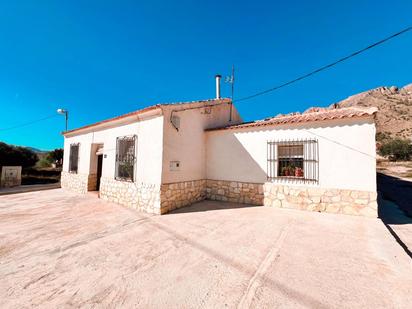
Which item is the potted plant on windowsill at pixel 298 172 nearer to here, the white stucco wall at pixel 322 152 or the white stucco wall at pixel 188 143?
the white stucco wall at pixel 322 152

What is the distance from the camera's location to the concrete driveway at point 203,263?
91.0 inches

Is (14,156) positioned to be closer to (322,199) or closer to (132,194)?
(132,194)

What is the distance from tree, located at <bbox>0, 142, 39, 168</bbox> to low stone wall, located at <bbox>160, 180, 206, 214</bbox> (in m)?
21.0

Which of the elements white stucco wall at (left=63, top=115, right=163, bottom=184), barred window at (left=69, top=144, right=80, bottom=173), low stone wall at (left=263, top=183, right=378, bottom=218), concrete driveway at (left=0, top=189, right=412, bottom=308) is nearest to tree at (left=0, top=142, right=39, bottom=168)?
barred window at (left=69, top=144, right=80, bottom=173)

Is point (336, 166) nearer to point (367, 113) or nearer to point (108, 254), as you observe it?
point (367, 113)

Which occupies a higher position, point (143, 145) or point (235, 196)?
point (143, 145)

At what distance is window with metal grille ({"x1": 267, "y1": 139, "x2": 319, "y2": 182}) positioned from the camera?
6475mm

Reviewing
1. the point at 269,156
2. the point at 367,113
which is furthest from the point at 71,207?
the point at 367,113

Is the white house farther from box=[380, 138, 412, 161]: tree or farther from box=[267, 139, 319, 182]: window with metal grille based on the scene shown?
box=[380, 138, 412, 161]: tree

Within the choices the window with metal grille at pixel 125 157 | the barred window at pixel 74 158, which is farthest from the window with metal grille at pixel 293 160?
the barred window at pixel 74 158

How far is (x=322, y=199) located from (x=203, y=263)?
505cm

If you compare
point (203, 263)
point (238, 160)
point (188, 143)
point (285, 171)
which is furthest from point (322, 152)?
point (203, 263)

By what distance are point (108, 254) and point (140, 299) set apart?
1.57 metres

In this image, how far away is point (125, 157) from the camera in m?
7.82
